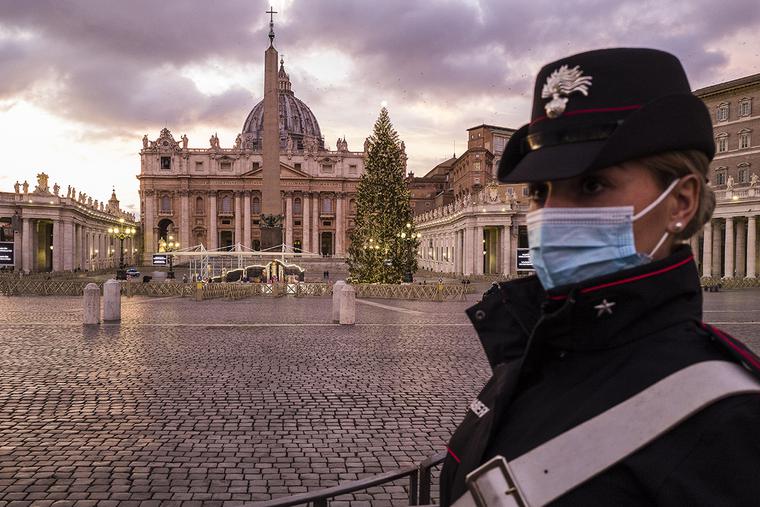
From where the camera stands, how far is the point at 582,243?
147 centimetres

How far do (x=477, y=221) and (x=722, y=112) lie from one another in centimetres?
2580

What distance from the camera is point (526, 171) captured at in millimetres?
1440

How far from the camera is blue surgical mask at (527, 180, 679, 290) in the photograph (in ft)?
4.61

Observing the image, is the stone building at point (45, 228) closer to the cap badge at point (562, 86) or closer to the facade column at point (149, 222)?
the facade column at point (149, 222)

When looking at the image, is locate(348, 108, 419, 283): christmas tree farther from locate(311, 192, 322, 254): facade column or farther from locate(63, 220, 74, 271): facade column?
locate(311, 192, 322, 254): facade column

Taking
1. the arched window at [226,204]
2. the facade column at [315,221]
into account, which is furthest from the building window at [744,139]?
the arched window at [226,204]

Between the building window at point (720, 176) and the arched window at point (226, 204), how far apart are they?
254 feet

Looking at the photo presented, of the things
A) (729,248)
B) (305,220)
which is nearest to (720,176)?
(729,248)

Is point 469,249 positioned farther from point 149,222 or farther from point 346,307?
point 149,222

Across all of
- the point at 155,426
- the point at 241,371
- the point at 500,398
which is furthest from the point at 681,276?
the point at 241,371

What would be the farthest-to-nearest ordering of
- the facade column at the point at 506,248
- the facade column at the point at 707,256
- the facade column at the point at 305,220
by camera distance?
the facade column at the point at 305,220 < the facade column at the point at 506,248 < the facade column at the point at 707,256

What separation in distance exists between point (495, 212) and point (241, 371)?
49065 millimetres

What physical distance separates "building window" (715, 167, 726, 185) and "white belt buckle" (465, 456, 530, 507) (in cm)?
6379

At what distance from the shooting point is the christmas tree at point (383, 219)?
35969mm
